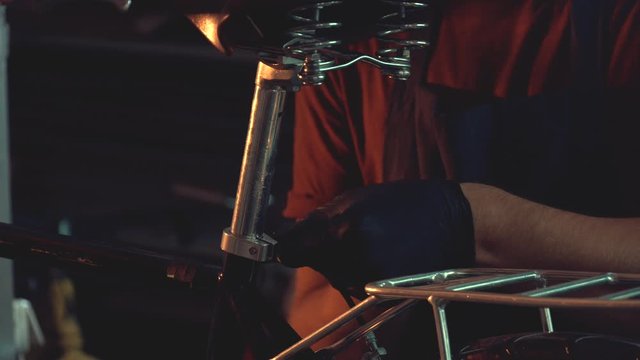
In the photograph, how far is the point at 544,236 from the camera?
4.26 ft

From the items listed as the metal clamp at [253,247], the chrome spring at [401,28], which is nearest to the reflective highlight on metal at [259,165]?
the metal clamp at [253,247]

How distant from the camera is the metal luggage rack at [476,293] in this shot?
0.75 m

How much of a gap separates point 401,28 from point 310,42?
10cm

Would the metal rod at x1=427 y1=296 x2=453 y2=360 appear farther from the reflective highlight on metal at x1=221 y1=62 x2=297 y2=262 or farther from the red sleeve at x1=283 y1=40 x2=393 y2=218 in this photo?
the red sleeve at x1=283 y1=40 x2=393 y2=218

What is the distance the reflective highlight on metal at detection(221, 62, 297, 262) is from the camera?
40.3 inches

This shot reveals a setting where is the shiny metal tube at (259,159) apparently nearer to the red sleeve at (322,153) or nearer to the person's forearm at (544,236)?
the person's forearm at (544,236)

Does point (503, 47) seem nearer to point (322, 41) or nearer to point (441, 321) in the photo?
point (322, 41)

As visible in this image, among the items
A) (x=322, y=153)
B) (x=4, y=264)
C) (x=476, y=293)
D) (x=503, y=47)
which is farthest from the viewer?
(x=4, y=264)

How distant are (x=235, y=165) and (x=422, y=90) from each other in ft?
8.27

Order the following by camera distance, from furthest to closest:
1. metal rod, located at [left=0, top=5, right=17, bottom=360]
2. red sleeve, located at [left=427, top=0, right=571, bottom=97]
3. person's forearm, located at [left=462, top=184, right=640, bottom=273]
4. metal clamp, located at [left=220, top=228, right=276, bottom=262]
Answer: metal rod, located at [left=0, top=5, right=17, bottom=360], red sleeve, located at [left=427, top=0, right=571, bottom=97], person's forearm, located at [left=462, top=184, right=640, bottom=273], metal clamp, located at [left=220, top=228, right=276, bottom=262]

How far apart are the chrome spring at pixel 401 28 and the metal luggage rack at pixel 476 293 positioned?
8.5 inches

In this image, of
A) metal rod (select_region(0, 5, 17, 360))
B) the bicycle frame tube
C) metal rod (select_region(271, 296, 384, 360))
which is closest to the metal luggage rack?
metal rod (select_region(271, 296, 384, 360))

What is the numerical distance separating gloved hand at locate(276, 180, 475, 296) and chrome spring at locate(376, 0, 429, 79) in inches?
4.8

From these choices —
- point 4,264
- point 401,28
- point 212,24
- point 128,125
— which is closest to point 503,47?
point 401,28
